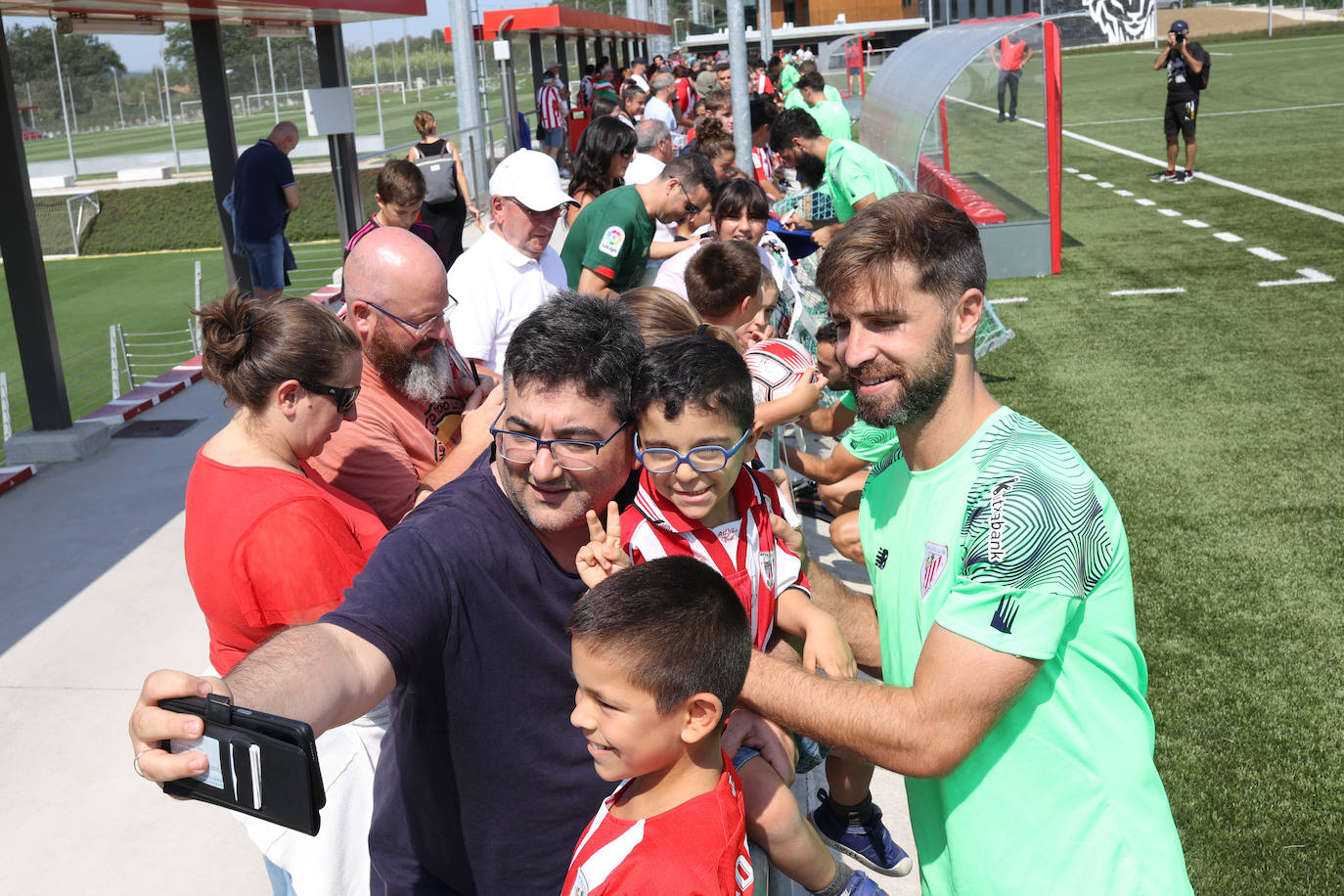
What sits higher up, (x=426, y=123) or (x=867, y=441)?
(x=426, y=123)

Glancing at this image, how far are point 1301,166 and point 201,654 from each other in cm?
1965

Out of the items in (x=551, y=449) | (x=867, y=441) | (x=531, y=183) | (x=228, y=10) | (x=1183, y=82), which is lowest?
(x=867, y=441)

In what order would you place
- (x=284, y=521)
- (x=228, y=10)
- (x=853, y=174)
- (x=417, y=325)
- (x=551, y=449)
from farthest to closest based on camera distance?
1. (x=228, y=10)
2. (x=853, y=174)
3. (x=417, y=325)
4. (x=284, y=521)
5. (x=551, y=449)

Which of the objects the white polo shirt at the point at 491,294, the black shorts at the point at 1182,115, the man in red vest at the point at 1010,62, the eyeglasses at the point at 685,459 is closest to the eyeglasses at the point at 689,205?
the white polo shirt at the point at 491,294

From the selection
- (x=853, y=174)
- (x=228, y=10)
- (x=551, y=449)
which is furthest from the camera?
(x=228, y=10)

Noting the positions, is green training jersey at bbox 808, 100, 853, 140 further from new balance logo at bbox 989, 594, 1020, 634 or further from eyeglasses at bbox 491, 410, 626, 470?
new balance logo at bbox 989, 594, 1020, 634

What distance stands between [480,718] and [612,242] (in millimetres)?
4148

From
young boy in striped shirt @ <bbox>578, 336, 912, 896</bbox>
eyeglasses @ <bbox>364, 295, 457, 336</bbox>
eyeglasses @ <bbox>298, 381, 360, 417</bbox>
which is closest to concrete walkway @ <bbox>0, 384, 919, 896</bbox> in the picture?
young boy in striped shirt @ <bbox>578, 336, 912, 896</bbox>

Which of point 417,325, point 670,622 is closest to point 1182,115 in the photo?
point 417,325

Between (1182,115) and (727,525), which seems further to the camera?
(1182,115)

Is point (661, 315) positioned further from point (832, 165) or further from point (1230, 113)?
point (1230, 113)

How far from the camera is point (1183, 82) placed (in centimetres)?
1755

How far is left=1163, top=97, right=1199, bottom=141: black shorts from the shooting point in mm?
17984

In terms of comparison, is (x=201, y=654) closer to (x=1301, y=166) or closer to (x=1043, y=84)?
(x=1043, y=84)
